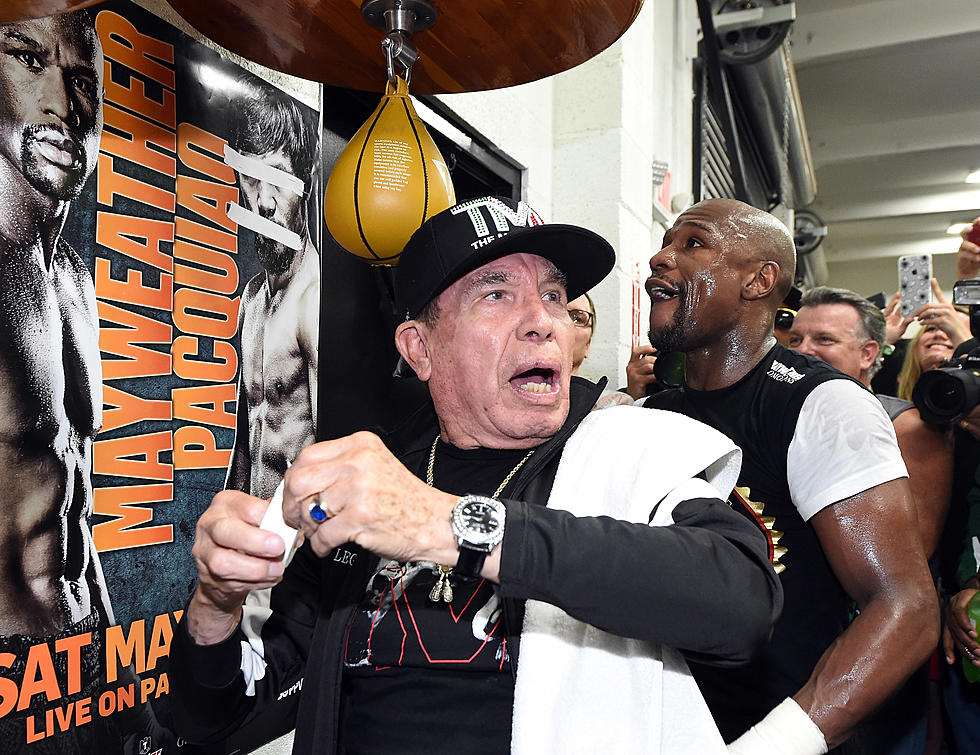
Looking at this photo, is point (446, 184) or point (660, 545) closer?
point (660, 545)

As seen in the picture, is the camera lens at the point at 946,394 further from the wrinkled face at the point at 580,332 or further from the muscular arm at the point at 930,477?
the wrinkled face at the point at 580,332

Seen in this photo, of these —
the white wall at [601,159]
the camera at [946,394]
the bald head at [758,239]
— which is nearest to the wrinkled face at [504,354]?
the bald head at [758,239]

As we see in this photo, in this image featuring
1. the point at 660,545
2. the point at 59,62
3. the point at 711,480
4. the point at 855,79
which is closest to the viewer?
the point at 660,545

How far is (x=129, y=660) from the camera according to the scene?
4.64ft

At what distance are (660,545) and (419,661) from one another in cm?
50

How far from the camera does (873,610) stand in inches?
57.7

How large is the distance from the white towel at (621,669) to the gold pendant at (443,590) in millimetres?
182

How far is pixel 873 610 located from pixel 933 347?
6.05 feet

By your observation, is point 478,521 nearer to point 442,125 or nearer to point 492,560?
point 492,560

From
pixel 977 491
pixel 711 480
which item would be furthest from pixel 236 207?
pixel 977 491

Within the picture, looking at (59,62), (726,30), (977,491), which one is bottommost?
(977,491)

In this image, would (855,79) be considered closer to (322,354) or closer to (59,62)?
(322,354)

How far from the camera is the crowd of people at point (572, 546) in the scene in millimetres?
849

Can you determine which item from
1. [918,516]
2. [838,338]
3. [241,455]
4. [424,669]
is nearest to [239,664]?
[424,669]
